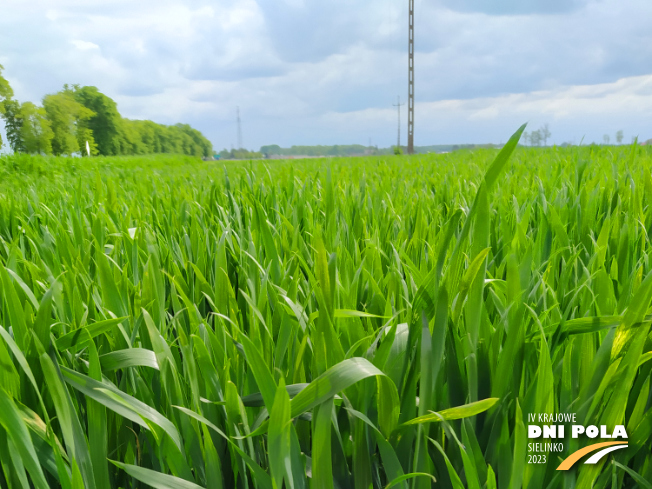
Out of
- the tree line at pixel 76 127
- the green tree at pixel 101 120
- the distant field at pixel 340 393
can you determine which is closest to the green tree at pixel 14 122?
the tree line at pixel 76 127

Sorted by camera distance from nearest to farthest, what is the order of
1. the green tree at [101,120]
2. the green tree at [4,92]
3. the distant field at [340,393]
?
the distant field at [340,393]
the green tree at [4,92]
the green tree at [101,120]

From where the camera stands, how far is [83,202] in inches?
69.5

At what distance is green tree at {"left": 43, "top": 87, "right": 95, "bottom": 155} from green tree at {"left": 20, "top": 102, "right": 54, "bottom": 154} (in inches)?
75.5

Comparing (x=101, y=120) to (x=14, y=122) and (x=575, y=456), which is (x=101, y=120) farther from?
(x=575, y=456)

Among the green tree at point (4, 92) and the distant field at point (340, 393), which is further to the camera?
the green tree at point (4, 92)

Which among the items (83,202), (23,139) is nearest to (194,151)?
(23,139)

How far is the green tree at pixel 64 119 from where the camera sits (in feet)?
136

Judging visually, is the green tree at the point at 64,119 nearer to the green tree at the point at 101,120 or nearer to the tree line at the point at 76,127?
the tree line at the point at 76,127

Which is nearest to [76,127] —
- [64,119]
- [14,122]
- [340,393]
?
[64,119]

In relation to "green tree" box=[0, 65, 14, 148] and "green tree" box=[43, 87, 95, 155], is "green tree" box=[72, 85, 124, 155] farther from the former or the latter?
"green tree" box=[0, 65, 14, 148]

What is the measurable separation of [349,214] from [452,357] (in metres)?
0.79

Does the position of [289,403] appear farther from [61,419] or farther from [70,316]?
[70,316]

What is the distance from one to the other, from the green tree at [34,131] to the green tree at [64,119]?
1.92 meters

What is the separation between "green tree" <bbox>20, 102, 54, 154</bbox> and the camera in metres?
37.6
